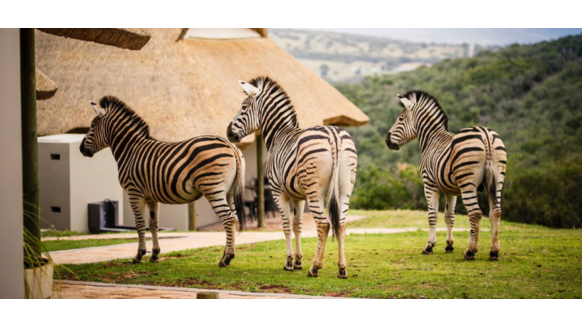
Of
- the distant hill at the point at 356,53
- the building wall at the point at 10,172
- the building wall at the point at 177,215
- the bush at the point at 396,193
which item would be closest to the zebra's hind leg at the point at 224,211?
the building wall at the point at 10,172

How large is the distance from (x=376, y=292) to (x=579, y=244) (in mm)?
4645

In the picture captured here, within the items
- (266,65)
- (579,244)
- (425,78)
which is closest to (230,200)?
(579,244)

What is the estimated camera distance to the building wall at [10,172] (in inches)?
205

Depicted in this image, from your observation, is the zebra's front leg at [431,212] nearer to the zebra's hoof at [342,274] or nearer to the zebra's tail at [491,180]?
the zebra's tail at [491,180]

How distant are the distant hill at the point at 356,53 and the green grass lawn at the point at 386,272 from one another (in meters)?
33.5

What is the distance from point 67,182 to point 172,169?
5906 mm

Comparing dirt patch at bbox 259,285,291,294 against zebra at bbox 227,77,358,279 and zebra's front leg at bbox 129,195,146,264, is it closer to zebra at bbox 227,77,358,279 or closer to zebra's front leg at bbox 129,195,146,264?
zebra at bbox 227,77,358,279

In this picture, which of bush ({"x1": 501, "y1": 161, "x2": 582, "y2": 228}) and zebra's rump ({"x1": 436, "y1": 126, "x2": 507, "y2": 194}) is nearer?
zebra's rump ({"x1": 436, "y1": 126, "x2": 507, "y2": 194})

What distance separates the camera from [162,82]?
43.0 ft

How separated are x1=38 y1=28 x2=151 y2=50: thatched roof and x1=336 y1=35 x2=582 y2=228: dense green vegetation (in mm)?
13403

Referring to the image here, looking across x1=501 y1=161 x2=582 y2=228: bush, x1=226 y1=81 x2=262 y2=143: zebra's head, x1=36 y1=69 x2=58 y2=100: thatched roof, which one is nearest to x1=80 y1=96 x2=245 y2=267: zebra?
x1=226 y1=81 x2=262 y2=143: zebra's head

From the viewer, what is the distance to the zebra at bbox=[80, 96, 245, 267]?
7.56 metres

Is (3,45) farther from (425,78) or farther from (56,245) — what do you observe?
(425,78)

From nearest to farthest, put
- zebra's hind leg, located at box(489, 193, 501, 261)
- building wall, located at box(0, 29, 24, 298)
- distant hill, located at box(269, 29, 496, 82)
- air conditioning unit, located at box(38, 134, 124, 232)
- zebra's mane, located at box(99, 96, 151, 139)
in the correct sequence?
building wall, located at box(0, 29, 24, 298) < zebra's hind leg, located at box(489, 193, 501, 261) < zebra's mane, located at box(99, 96, 151, 139) < air conditioning unit, located at box(38, 134, 124, 232) < distant hill, located at box(269, 29, 496, 82)
